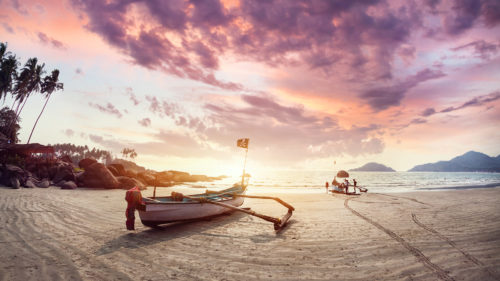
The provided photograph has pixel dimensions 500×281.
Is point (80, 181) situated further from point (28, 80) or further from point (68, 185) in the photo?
point (28, 80)

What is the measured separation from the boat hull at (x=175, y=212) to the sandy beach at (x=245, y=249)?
17.4 inches

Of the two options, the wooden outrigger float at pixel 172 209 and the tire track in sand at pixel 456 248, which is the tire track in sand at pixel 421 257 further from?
the wooden outrigger float at pixel 172 209

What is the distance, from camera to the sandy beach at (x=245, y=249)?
17.8 ft

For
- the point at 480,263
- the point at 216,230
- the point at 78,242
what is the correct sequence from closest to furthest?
the point at 480,263 → the point at 78,242 → the point at 216,230

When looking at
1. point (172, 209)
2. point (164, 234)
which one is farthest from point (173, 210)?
point (164, 234)

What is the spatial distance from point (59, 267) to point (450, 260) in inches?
411

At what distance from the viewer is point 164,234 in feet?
28.9

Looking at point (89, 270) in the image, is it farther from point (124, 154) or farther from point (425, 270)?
point (124, 154)

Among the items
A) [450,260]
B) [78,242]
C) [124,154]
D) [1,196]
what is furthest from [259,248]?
[124,154]

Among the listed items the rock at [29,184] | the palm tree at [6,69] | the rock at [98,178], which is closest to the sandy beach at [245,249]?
the rock at [29,184]

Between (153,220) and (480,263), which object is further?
(153,220)

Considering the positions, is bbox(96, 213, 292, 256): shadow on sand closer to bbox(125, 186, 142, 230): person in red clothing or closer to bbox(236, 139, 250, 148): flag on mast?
bbox(125, 186, 142, 230): person in red clothing

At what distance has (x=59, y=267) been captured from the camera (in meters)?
5.53

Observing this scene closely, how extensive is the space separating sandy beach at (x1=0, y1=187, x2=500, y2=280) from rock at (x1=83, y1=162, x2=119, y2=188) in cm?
1518
